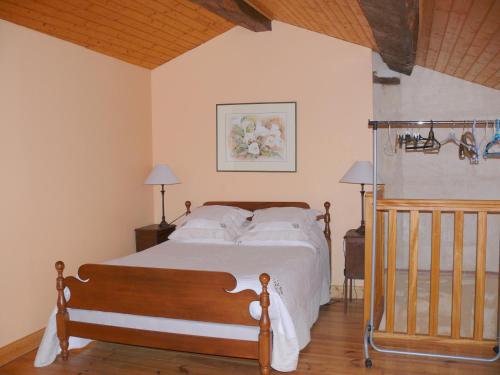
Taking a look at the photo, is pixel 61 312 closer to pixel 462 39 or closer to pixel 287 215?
pixel 287 215

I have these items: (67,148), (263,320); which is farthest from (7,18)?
(263,320)

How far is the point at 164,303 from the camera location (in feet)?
9.86

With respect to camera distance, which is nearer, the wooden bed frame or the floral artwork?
the wooden bed frame

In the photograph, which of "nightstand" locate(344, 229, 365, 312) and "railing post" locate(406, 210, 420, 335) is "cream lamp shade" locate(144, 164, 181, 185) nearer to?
"nightstand" locate(344, 229, 365, 312)

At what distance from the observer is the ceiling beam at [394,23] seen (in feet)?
8.47

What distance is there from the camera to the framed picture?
4.92 meters

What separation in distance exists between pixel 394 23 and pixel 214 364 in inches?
94.6

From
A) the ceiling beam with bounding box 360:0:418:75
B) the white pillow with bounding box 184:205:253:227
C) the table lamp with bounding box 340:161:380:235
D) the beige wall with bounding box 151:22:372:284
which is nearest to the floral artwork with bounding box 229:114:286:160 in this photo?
the beige wall with bounding box 151:22:372:284

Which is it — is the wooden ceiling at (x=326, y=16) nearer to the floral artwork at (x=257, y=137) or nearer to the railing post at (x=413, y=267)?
the floral artwork at (x=257, y=137)

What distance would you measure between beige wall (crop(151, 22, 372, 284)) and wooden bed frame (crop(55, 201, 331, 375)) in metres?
2.17

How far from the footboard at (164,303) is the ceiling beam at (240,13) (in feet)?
7.00

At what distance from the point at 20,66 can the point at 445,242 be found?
430cm

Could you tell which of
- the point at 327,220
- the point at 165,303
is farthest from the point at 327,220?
the point at 165,303

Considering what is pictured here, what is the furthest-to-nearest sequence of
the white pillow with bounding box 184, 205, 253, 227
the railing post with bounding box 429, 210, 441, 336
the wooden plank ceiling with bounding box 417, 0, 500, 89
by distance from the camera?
1. the white pillow with bounding box 184, 205, 253, 227
2. the railing post with bounding box 429, 210, 441, 336
3. the wooden plank ceiling with bounding box 417, 0, 500, 89
